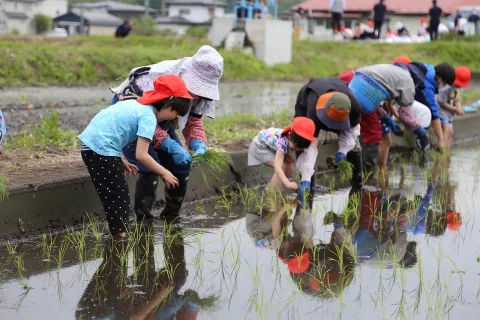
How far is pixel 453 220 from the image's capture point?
19.7 ft

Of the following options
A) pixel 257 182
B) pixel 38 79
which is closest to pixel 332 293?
pixel 257 182

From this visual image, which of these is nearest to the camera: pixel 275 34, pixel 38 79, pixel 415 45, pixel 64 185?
pixel 64 185

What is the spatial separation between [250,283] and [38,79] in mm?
12344

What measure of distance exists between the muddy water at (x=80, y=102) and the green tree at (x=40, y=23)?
4224 centimetres

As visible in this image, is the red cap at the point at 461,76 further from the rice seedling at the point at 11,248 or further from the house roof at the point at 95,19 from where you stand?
the house roof at the point at 95,19

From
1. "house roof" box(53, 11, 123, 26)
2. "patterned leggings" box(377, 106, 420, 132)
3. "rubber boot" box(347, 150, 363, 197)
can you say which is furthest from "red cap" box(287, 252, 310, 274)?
"house roof" box(53, 11, 123, 26)

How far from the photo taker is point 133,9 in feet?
223

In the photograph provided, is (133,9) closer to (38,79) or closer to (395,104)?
(38,79)

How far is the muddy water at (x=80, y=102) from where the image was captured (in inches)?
414

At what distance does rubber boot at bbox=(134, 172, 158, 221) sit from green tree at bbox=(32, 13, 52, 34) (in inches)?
2117

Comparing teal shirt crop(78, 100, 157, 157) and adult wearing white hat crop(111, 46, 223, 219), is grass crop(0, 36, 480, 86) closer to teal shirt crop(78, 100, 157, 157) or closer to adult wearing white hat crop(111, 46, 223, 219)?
adult wearing white hat crop(111, 46, 223, 219)

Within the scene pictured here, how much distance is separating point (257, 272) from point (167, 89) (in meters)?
1.20

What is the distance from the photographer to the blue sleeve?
15.7ft

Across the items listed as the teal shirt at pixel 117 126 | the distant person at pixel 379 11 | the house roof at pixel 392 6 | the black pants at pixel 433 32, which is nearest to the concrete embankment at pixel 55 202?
the teal shirt at pixel 117 126
